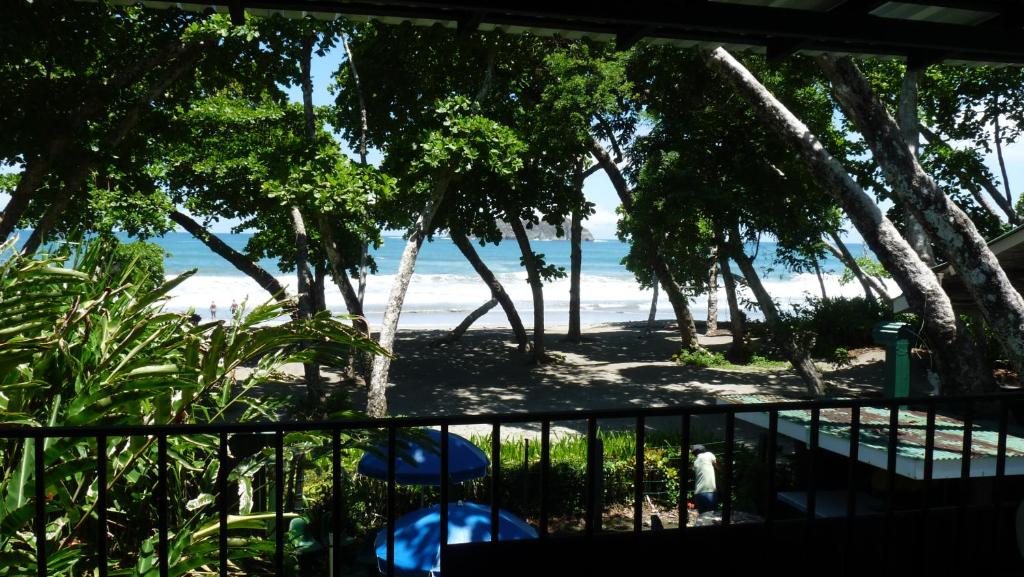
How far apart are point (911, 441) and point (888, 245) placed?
172 inches

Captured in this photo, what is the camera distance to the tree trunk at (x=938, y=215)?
30.6 feet

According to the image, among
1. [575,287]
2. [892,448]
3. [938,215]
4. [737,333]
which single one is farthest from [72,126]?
[575,287]

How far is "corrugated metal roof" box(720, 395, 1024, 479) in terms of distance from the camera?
649 centimetres

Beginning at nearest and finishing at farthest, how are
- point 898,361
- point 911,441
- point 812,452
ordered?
point 812,452
point 911,441
point 898,361

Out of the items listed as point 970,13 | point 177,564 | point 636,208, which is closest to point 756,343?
point 636,208

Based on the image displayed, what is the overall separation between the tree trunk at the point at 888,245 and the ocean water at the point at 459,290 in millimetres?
17257

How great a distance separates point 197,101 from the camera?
14.8 meters

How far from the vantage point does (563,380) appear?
18.9 m

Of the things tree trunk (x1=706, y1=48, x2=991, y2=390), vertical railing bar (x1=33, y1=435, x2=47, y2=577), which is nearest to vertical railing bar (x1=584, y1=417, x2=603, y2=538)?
vertical railing bar (x1=33, y1=435, x2=47, y2=577)

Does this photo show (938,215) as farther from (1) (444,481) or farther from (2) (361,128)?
(2) (361,128)

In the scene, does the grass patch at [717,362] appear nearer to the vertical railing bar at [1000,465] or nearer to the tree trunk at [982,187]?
the tree trunk at [982,187]

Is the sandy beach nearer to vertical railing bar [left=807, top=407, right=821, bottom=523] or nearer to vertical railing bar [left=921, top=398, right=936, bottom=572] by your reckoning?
vertical railing bar [left=921, top=398, right=936, bottom=572]

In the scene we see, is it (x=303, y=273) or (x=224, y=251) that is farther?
(x=224, y=251)

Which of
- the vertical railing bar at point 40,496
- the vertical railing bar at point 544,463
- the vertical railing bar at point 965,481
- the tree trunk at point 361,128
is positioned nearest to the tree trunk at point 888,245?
the tree trunk at point 361,128
